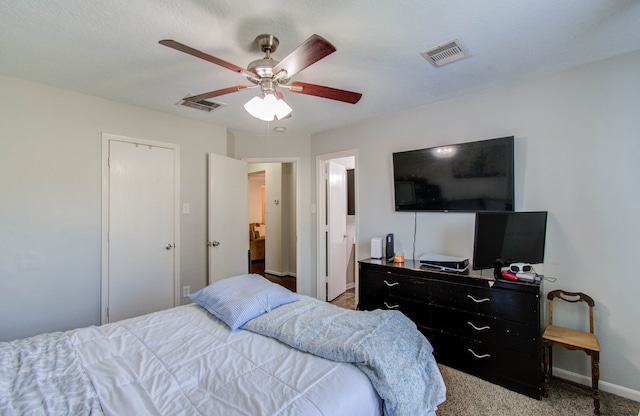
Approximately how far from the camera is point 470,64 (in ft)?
7.18

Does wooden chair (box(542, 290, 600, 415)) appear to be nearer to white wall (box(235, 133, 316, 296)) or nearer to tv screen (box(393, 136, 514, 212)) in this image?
tv screen (box(393, 136, 514, 212))

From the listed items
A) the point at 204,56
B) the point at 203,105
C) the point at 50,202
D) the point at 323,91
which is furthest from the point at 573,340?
the point at 50,202

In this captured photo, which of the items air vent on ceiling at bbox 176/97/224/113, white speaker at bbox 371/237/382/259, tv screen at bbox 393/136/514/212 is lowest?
white speaker at bbox 371/237/382/259

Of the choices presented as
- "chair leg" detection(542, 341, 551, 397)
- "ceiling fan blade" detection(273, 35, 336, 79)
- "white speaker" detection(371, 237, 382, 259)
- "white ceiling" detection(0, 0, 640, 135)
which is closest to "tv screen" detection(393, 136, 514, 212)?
"white speaker" detection(371, 237, 382, 259)

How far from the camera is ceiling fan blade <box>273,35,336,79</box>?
135cm

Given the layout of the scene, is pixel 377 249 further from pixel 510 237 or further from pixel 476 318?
pixel 510 237

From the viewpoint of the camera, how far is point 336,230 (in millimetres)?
4215

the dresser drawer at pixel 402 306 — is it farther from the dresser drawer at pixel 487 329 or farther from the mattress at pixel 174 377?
the mattress at pixel 174 377

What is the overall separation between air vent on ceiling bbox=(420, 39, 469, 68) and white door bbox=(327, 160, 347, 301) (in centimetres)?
211

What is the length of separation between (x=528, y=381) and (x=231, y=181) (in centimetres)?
356

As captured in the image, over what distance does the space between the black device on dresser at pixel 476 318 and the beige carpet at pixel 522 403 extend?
0.30ft

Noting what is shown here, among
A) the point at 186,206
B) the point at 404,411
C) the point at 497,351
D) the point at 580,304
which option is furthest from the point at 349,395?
the point at 186,206

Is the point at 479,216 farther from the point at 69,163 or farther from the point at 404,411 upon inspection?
the point at 69,163

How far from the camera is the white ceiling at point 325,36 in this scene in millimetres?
1589
